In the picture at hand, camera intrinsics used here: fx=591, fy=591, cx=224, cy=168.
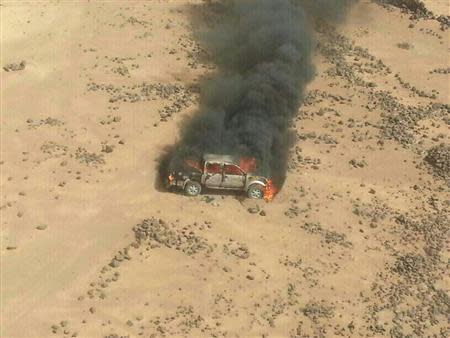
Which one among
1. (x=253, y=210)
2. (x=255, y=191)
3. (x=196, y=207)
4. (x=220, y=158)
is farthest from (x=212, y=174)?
(x=253, y=210)

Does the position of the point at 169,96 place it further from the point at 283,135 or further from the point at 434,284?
the point at 434,284

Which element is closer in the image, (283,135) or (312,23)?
(283,135)

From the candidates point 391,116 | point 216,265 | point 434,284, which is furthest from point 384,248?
point 391,116

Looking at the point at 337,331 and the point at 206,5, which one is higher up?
the point at 206,5

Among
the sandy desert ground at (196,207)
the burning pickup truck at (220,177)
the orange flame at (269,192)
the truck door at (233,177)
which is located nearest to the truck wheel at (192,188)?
the burning pickup truck at (220,177)

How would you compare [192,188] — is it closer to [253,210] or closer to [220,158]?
[220,158]

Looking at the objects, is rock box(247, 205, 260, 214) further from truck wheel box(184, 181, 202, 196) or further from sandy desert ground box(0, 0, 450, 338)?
truck wheel box(184, 181, 202, 196)

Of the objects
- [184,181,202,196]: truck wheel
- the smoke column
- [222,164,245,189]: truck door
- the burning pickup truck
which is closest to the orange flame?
the burning pickup truck
